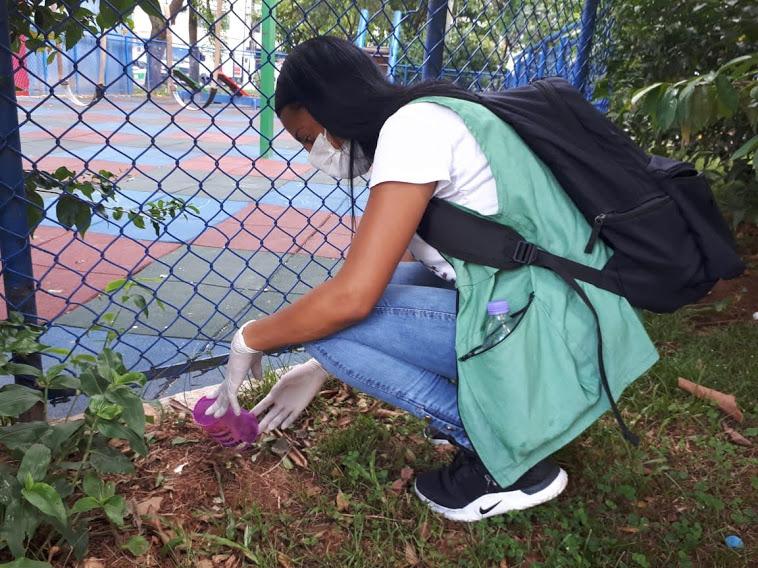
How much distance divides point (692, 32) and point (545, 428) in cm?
242

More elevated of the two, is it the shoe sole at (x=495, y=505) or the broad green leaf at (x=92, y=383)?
the broad green leaf at (x=92, y=383)

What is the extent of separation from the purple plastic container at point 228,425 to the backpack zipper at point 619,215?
95 cm

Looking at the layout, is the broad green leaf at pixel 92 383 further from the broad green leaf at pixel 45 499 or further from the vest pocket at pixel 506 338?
the vest pocket at pixel 506 338

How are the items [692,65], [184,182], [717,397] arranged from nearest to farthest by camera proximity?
[717,397]
[692,65]
[184,182]

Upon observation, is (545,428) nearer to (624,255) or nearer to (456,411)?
(456,411)

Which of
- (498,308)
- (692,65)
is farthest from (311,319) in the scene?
(692,65)

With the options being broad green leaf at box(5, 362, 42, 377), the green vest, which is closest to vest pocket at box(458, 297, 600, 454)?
the green vest

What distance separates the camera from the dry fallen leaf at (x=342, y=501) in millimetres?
1661

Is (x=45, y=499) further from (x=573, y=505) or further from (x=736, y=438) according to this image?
(x=736, y=438)

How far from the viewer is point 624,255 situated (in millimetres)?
1459

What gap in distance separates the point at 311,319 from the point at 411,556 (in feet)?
1.85

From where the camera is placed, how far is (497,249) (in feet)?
4.71

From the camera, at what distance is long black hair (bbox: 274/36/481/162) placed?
1.47 metres

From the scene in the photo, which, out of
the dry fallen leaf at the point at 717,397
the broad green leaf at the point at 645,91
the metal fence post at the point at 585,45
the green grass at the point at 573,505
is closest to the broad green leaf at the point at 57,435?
the green grass at the point at 573,505
